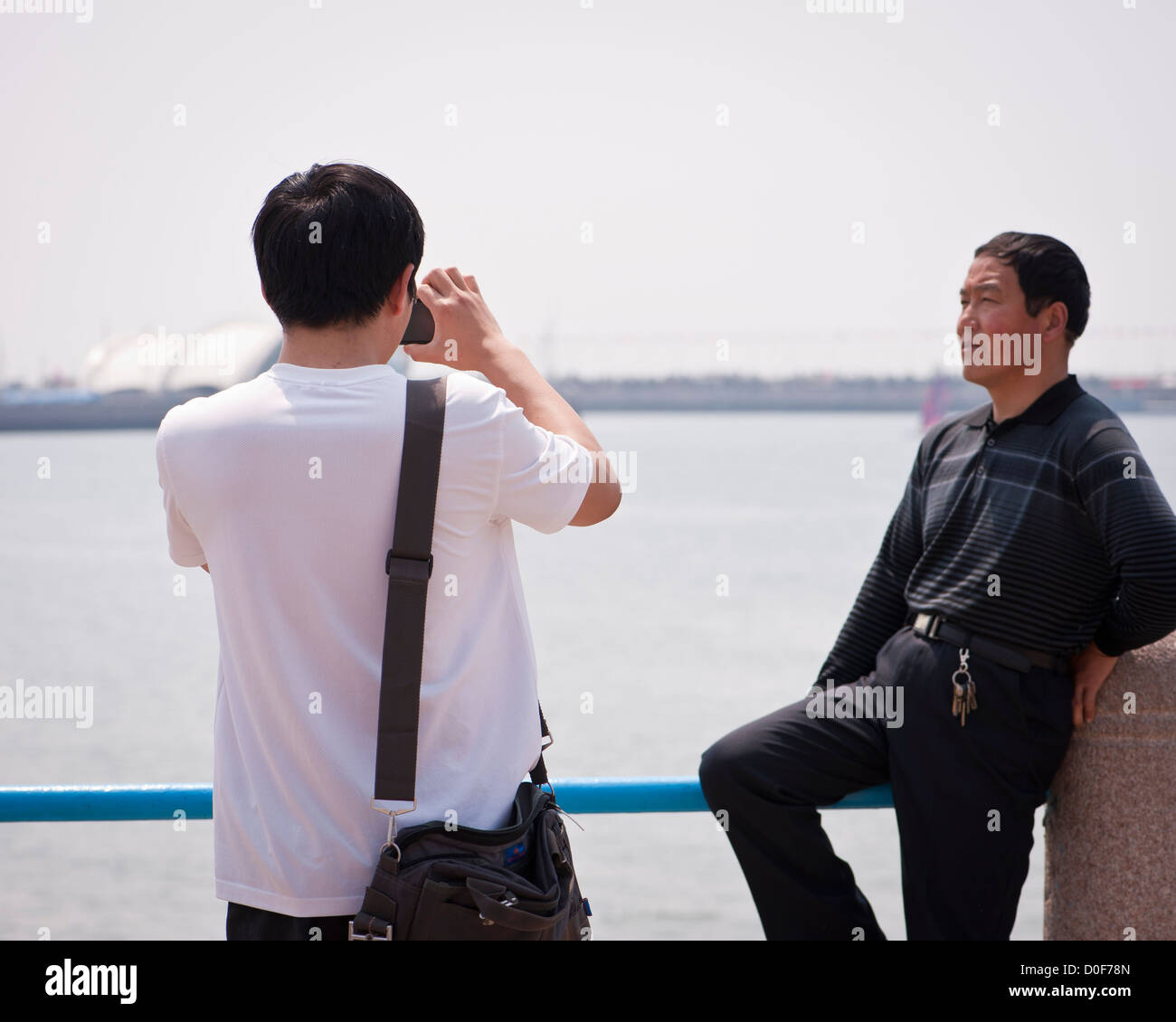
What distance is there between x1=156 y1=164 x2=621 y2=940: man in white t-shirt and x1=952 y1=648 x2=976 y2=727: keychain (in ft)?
3.56

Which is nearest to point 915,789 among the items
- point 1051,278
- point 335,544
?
point 1051,278

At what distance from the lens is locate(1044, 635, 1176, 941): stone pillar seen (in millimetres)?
2178

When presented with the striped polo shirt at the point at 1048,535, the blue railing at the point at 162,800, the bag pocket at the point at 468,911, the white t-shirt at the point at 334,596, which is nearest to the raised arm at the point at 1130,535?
the striped polo shirt at the point at 1048,535

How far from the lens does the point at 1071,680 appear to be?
89.1 inches

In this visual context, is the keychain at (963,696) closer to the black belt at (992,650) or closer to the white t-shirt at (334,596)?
the black belt at (992,650)

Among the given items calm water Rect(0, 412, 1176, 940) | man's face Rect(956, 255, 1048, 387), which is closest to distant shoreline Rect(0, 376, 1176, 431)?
calm water Rect(0, 412, 1176, 940)

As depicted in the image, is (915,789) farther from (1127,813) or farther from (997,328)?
(997,328)

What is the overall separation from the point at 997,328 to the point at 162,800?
1881 mm

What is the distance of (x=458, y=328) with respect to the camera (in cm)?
164

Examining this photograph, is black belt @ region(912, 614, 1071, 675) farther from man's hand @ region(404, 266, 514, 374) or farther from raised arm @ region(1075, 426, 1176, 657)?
man's hand @ region(404, 266, 514, 374)

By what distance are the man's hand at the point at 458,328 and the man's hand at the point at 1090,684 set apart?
1.30 m

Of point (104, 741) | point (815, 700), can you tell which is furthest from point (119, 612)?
point (815, 700)

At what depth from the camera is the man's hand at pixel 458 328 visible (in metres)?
1.63

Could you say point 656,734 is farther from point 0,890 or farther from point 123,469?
point 123,469
